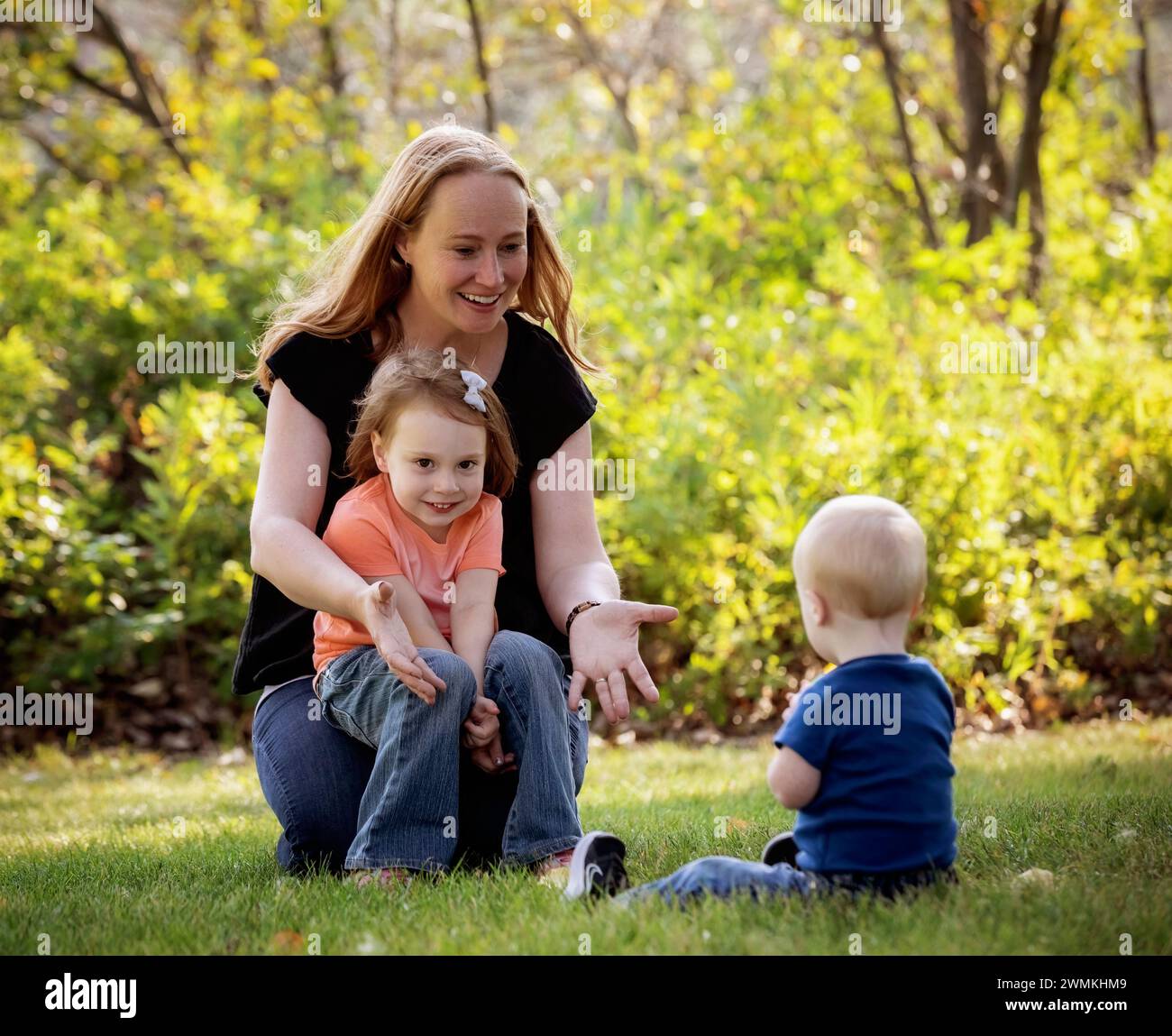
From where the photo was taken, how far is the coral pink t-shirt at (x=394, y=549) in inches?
118

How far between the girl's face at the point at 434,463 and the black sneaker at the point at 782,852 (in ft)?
3.47

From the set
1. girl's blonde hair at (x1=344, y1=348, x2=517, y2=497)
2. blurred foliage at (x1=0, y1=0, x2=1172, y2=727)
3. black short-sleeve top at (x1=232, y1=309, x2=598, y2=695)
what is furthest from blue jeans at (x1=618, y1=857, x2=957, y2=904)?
blurred foliage at (x1=0, y1=0, x2=1172, y2=727)

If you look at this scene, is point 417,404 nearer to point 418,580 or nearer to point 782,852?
point 418,580

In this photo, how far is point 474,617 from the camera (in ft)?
10.0

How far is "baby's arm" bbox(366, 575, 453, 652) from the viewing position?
9.74 feet

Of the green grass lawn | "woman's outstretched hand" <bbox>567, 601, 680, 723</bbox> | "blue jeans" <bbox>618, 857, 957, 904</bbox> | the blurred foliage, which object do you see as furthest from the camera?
the blurred foliage

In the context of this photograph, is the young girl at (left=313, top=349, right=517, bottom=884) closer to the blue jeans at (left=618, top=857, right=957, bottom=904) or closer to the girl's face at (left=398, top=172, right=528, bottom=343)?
the girl's face at (left=398, top=172, right=528, bottom=343)

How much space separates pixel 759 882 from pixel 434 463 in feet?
3.93

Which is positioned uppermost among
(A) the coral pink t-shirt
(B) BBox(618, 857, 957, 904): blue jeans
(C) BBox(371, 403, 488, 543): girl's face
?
(C) BBox(371, 403, 488, 543): girl's face

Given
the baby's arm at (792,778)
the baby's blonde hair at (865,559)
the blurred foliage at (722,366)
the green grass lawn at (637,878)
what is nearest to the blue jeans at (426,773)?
the green grass lawn at (637,878)

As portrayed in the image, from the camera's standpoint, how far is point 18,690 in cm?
601

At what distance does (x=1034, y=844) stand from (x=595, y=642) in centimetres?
111

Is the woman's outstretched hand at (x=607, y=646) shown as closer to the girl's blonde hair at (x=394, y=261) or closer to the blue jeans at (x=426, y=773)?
the blue jeans at (x=426, y=773)

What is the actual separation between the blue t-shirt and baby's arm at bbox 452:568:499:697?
2.91 feet
